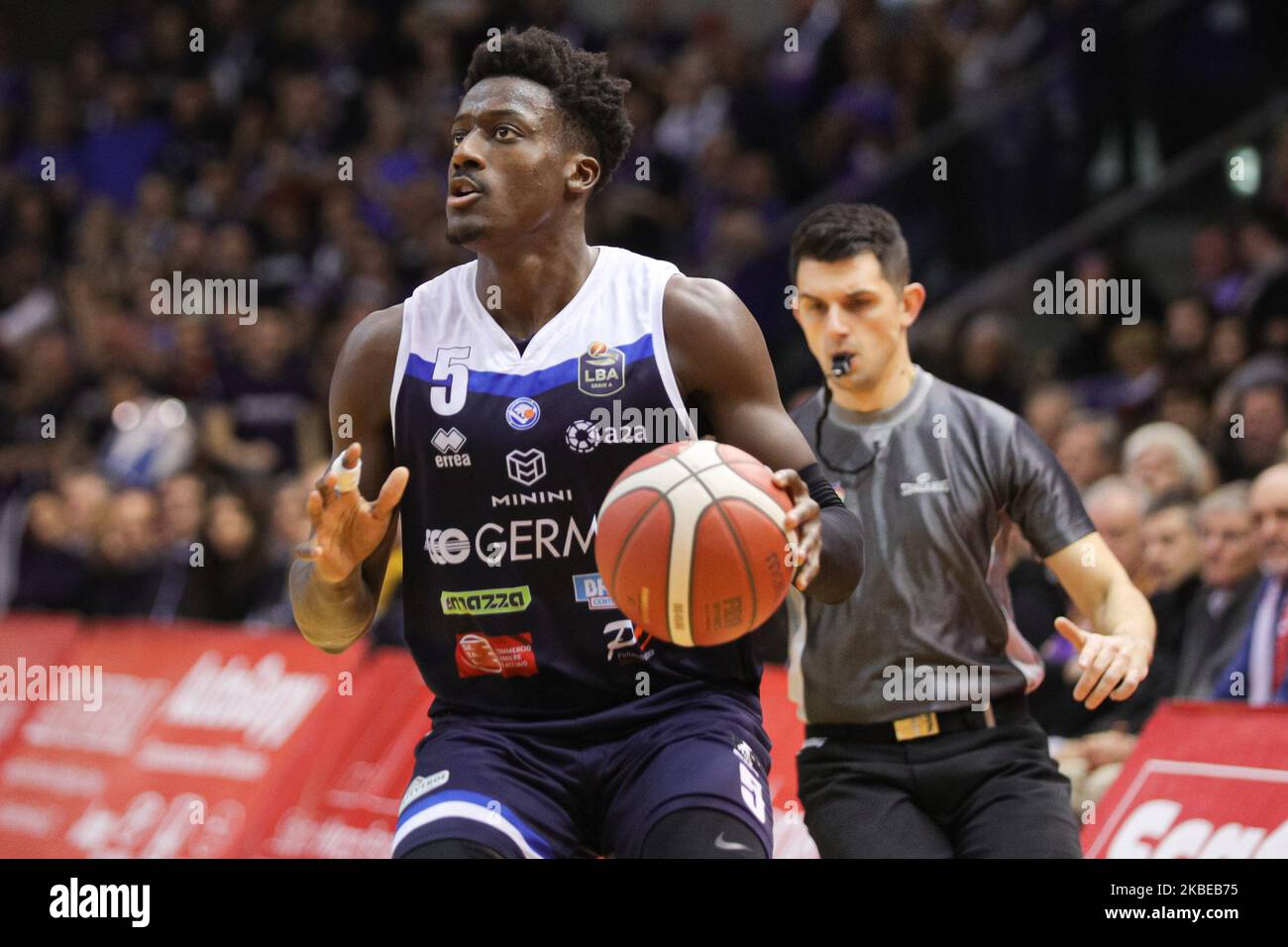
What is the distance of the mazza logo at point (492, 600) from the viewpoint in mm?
4047

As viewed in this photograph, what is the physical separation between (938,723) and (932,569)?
1.44 feet

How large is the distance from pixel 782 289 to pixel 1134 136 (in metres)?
2.33

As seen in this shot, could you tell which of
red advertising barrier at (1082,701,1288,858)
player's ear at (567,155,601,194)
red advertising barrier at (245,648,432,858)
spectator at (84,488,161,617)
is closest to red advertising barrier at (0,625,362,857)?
red advertising barrier at (245,648,432,858)

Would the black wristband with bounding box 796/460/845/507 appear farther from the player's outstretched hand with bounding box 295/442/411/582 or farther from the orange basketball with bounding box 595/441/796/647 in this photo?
the player's outstretched hand with bounding box 295/442/411/582

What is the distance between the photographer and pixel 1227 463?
7.57 meters

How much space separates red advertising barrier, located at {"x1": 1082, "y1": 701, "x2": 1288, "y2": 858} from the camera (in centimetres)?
505

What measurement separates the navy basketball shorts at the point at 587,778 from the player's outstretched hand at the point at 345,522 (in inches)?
17.8

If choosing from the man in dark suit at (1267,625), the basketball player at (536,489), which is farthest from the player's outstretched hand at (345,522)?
the man in dark suit at (1267,625)

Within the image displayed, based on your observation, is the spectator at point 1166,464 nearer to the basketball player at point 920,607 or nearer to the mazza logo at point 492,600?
the basketball player at point 920,607

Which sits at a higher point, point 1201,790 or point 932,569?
point 932,569

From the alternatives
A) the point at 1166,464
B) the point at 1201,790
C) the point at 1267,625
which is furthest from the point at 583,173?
the point at 1166,464

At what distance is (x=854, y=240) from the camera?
5121 millimetres

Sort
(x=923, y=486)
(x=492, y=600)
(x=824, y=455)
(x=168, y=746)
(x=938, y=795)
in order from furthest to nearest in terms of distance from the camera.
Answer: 1. (x=168, y=746)
2. (x=824, y=455)
3. (x=923, y=486)
4. (x=938, y=795)
5. (x=492, y=600)

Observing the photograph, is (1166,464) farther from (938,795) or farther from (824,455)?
(938,795)
